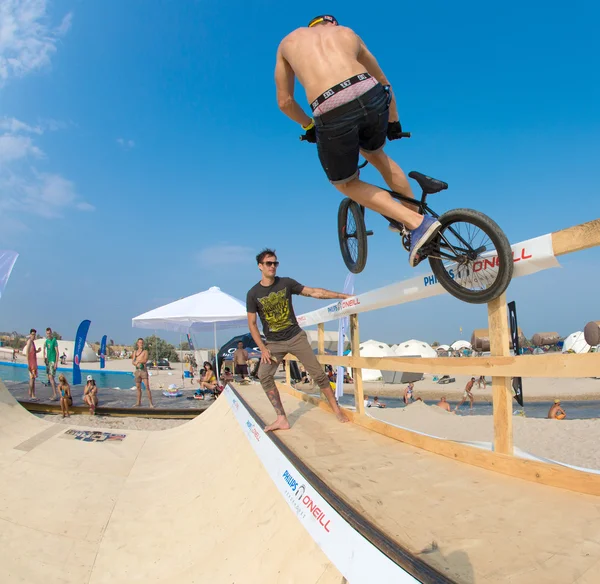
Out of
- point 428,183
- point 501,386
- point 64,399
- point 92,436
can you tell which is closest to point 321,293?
point 428,183

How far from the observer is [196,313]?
13930 mm

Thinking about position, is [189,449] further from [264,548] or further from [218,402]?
[264,548]

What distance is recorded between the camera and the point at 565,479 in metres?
2.04

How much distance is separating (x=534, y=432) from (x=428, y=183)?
9.71 m

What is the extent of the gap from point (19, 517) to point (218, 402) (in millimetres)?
3755

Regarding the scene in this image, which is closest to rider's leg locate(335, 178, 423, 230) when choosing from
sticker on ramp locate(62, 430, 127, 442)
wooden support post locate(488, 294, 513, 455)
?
wooden support post locate(488, 294, 513, 455)

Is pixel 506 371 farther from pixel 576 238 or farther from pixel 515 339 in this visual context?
pixel 515 339

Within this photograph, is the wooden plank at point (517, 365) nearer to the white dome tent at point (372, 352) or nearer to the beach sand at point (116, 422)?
the beach sand at point (116, 422)

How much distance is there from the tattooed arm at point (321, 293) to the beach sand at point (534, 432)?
3631 millimetres

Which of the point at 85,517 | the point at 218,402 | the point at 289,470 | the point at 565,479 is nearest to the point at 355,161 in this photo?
the point at 289,470

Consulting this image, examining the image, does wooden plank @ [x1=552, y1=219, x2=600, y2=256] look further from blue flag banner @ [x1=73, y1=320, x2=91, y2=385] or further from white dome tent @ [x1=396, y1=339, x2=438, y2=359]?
white dome tent @ [x1=396, y1=339, x2=438, y2=359]

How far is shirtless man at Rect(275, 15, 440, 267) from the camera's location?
2.55m

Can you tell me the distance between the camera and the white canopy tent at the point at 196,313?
13.8 meters

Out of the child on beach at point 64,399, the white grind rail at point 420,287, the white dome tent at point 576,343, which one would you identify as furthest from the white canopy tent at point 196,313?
the white dome tent at point 576,343
